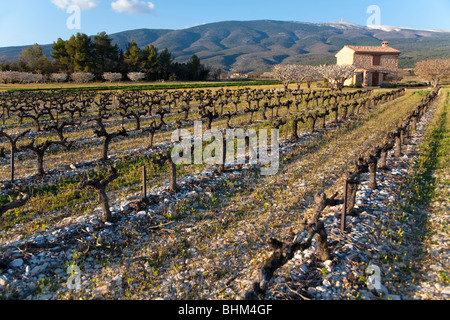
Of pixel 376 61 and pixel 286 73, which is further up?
pixel 376 61

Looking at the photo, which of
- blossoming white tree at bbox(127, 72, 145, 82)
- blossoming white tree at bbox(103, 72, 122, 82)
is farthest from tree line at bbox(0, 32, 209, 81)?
blossoming white tree at bbox(103, 72, 122, 82)

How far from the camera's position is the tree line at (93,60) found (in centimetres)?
9281

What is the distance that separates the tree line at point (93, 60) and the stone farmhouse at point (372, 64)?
49.8m

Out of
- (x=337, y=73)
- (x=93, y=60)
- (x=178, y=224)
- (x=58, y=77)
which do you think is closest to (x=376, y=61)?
(x=337, y=73)

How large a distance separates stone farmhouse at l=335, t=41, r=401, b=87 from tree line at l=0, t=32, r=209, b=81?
164ft

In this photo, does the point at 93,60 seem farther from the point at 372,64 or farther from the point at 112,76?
the point at 372,64

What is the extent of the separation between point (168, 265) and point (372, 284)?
4723 mm

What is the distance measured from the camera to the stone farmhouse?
242 ft

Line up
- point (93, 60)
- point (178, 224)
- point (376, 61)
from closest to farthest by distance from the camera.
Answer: point (178, 224), point (376, 61), point (93, 60)

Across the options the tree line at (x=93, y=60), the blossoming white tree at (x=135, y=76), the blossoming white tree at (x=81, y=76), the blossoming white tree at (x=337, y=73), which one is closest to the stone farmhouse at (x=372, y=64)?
the blossoming white tree at (x=337, y=73)

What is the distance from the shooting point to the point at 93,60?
9419 cm

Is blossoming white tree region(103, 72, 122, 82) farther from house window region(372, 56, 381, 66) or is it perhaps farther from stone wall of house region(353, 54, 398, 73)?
house window region(372, 56, 381, 66)

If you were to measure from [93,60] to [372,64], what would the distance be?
77.8 metres
